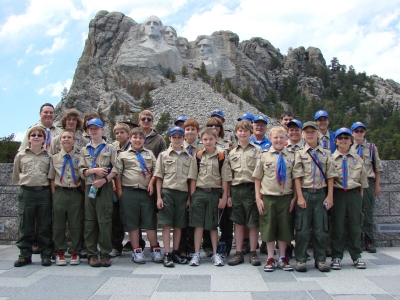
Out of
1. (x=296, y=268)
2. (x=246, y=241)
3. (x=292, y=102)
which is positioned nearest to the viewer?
(x=296, y=268)

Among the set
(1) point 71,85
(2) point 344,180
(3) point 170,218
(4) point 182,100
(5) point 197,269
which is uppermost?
(1) point 71,85

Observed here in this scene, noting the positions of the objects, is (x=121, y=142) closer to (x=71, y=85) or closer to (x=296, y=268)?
(x=296, y=268)

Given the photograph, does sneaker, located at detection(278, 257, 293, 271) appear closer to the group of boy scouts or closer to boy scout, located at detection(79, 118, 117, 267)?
the group of boy scouts

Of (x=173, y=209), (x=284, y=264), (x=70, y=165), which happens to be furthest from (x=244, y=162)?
(x=70, y=165)

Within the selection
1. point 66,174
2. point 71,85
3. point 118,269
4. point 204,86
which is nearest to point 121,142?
point 66,174

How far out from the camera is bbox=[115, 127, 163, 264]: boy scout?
5.14 metres

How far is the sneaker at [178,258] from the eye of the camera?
4.96m

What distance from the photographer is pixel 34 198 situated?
502 centimetres

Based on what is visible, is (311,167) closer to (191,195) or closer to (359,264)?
(359,264)

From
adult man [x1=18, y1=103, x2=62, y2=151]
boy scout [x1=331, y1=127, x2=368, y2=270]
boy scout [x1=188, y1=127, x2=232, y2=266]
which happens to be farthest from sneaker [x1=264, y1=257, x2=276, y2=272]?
adult man [x1=18, y1=103, x2=62, y2=151]

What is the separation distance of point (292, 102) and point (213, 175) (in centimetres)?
6474

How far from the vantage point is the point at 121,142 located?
5.78m

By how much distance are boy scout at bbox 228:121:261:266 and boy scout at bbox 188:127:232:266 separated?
121mm

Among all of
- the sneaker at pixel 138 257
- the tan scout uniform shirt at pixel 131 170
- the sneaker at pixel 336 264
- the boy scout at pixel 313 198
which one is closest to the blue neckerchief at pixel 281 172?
the boy scout at pixel 313 198
